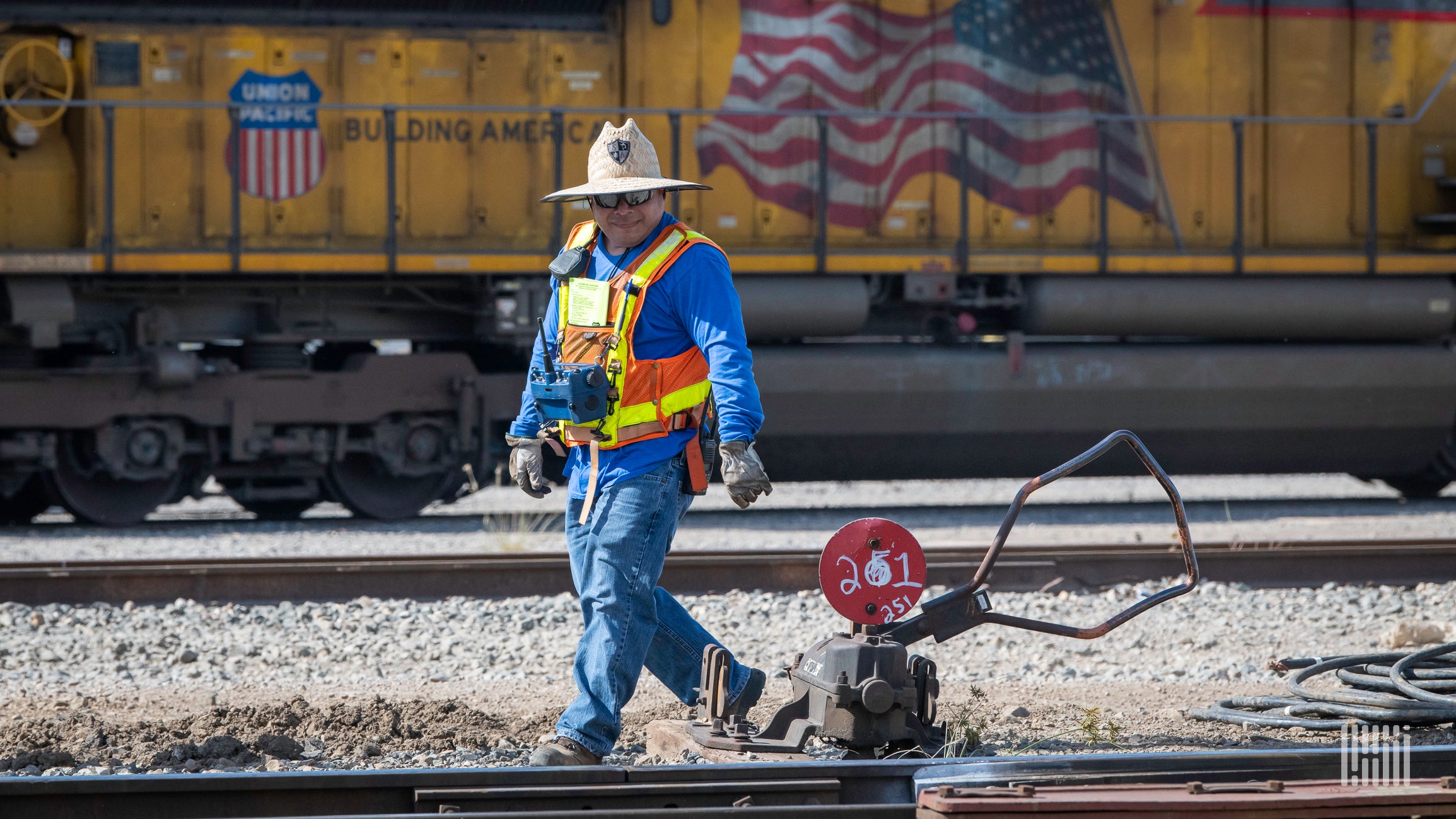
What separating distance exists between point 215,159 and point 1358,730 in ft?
24.5

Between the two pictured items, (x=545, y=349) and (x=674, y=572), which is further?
(x=674, y=572)

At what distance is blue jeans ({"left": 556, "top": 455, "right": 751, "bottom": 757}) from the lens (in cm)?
328

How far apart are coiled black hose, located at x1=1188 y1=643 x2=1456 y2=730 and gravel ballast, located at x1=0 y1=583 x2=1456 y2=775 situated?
0.21 ft

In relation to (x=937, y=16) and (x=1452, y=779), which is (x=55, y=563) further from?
(x=937, y=16)

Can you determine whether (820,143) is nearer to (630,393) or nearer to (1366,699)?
(1366,699)

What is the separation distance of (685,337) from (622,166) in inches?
18.0

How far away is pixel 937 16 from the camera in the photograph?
9.63 m

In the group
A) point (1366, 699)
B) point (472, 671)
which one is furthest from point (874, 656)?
point (472, 671)

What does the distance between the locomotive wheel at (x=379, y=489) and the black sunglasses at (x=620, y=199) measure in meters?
5.75

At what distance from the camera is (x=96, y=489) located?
8.38 m

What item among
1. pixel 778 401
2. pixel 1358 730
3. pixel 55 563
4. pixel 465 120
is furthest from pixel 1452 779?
pixel 465 120

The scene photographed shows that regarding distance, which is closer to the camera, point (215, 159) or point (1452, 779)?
point (1452, 779)

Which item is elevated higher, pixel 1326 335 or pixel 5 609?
pixel 1326 335

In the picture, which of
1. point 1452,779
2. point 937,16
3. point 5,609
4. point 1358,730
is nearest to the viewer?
point 1452,779
